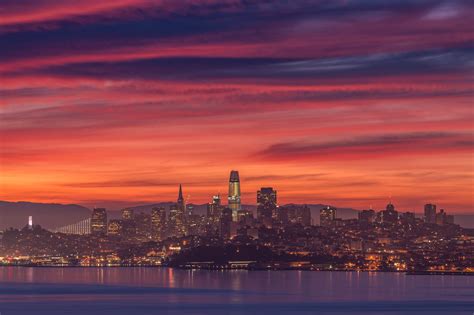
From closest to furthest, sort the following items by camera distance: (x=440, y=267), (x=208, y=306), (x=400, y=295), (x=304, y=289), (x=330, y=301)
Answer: (x=208, y=306) < (x=330, y=301) < (x=400, y=295) < (x=304, y=289) < (x=440, y=267)

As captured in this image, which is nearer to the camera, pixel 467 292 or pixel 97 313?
pixel 97 313

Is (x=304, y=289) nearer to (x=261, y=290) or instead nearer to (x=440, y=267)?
(x=261, y=290)

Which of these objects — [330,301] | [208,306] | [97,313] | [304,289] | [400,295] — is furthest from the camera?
[304,289]

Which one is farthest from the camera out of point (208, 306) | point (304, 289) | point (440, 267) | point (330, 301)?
point (440, 267)

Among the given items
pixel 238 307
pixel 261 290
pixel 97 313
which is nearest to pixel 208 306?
pixel 238 307

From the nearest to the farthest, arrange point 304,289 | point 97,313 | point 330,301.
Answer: point 97,313, point 330,301, point 304,289

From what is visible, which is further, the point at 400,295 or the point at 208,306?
the point at 400,295

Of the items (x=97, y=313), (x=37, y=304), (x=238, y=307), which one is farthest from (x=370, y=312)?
(x=37, y=304)

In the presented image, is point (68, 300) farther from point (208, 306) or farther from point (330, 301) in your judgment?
point (330, 301)
